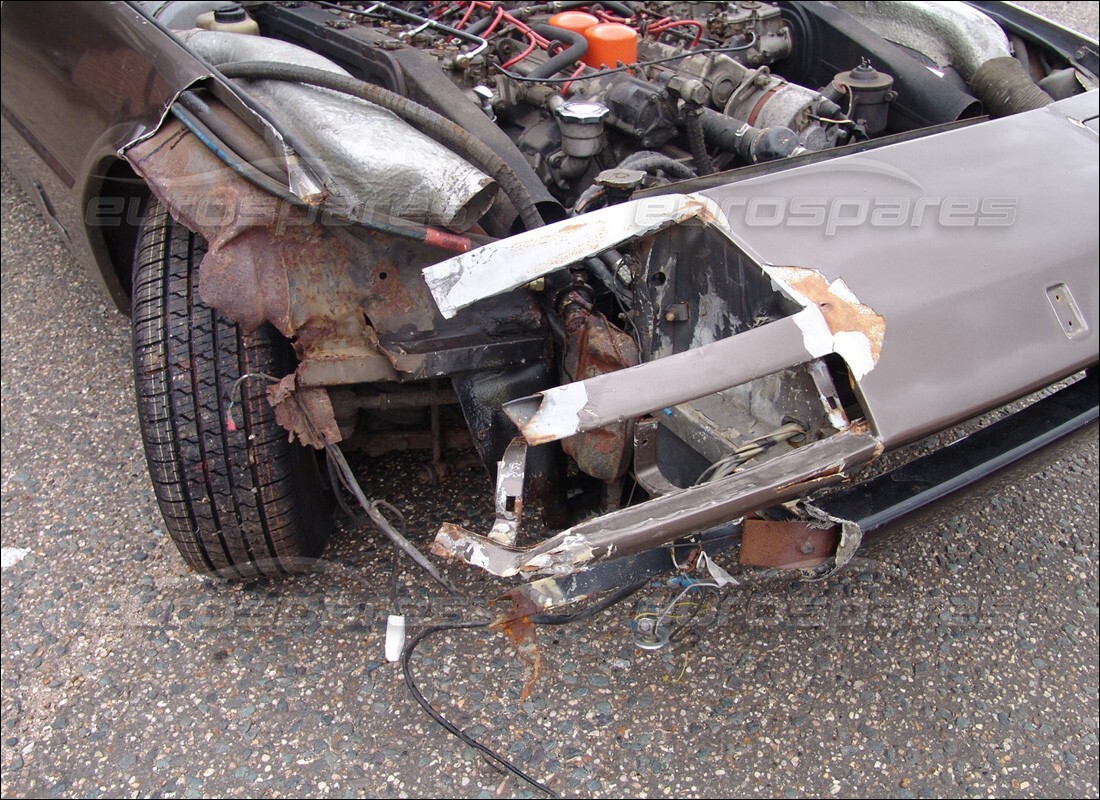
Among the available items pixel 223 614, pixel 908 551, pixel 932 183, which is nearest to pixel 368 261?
pixel 223 614

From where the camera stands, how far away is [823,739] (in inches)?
74.4

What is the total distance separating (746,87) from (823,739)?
1763 mm

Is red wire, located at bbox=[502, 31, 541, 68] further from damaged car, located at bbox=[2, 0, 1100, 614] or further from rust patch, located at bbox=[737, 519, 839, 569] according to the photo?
rust patch, located at bbox=[737, 519, 839, 569]

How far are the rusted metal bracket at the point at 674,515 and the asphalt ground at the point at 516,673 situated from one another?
1.44ft

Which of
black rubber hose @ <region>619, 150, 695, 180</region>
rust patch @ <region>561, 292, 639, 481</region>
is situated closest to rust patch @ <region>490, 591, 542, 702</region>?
rust patch @ <region>561, 292, 639, 481</region>

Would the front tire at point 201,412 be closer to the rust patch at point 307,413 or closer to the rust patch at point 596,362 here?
the rust patch at point 307,413

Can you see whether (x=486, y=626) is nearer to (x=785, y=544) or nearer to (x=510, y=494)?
(x=510, y=494)

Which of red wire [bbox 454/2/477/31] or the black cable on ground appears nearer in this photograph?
the black cable on ground

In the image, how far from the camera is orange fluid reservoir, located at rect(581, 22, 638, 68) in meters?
2.54

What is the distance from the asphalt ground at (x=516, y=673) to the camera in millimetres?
1808

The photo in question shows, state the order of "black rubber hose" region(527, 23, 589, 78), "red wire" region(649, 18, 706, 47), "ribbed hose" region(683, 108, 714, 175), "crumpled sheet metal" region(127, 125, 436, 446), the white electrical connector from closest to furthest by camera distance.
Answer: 1. "crumpled sheet metal" region(127, 125, 436, 446)
2. the white electrical connector
3. "ribbed hose" region(683, 108, 714, 175)
4. "black rubber hose" region(527, 23, 589, 78)
5. "red wire" region(649, 18, 706, 47)

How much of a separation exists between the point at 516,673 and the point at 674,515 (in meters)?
0.81

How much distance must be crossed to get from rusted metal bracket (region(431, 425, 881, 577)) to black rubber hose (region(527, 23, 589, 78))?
1.46 metres

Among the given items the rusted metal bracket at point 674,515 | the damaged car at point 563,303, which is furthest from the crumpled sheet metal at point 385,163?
the rusted metal bracket at point 674,515
